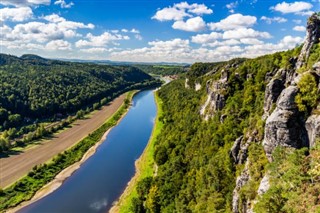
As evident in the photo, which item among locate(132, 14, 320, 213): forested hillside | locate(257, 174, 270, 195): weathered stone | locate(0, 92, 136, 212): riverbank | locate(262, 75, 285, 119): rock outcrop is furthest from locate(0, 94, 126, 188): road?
locate(257, 174, 270, 195): weathered stone

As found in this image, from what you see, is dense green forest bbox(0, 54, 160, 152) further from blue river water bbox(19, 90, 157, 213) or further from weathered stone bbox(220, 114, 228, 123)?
weathered stone bbox(220, 114, 228, 123)

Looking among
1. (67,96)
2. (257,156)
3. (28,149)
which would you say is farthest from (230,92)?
(67,96)

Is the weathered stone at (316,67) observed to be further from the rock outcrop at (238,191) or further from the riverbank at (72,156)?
the riverbank at (72,156)

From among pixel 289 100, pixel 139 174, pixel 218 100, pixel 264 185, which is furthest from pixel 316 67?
pixel 139 174

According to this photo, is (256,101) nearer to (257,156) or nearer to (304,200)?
(257,156)

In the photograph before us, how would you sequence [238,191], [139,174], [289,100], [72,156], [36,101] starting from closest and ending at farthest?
1. [289,100]
2. [238,191]
3. [139,174]
4. [72,156]
5. [36,101]

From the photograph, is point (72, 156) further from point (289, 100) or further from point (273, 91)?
point (289, 100)
